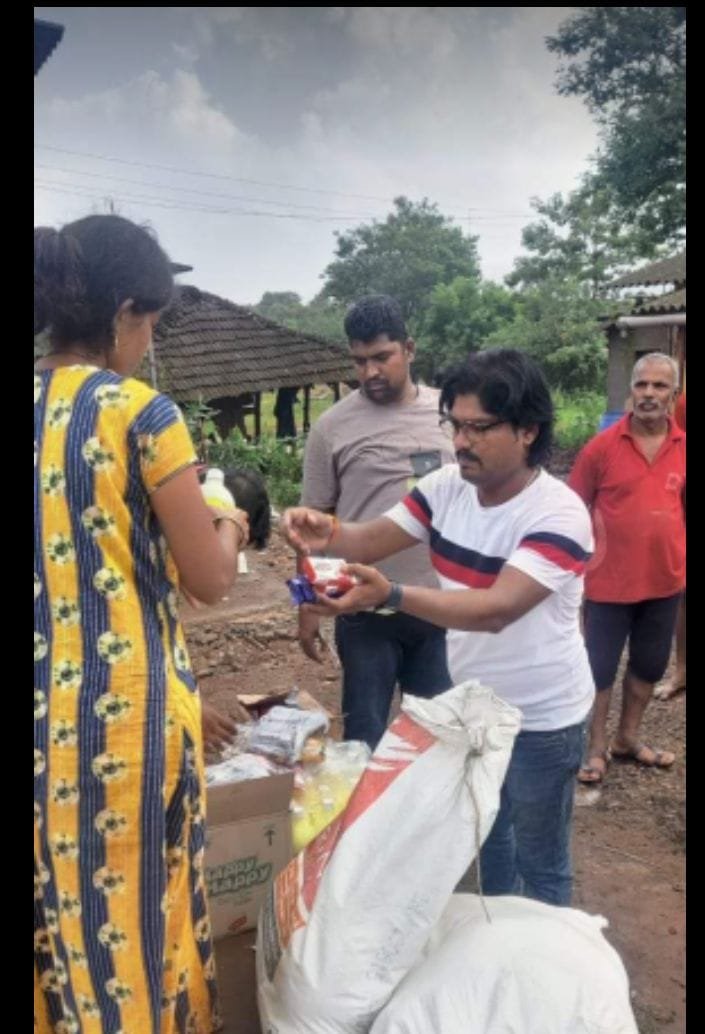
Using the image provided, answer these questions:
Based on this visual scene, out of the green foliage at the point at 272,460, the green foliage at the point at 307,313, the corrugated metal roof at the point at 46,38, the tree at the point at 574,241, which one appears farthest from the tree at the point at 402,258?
the corrugated metal roof at the point at 46,38

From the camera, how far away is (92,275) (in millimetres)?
1481

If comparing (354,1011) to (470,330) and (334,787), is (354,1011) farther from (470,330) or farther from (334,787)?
(470,330)

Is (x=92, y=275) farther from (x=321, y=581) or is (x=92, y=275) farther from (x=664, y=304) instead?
(x=664, y=304)

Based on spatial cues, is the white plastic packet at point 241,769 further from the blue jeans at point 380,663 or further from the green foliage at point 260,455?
→ the green foliage at point 260,455

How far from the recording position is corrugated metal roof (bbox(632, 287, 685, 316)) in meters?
15.3

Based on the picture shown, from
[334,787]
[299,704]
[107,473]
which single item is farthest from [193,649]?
[107,473]

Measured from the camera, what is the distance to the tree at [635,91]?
16.8 meters

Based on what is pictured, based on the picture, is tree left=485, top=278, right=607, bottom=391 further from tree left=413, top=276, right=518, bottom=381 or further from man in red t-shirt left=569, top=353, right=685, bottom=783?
man in red t-shirt left=569, top=353, right=685, bottom=783

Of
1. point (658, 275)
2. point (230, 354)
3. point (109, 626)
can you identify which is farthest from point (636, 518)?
point (658, 275)

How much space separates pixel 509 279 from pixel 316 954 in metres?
27.1

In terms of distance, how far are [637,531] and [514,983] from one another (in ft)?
7.36

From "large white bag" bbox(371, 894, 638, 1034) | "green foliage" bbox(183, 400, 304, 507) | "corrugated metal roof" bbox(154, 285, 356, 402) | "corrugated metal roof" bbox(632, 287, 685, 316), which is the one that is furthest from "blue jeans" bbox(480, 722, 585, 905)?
"corrugated metal roof" bbox(632, 287, 685, 316)

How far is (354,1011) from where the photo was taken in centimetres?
173

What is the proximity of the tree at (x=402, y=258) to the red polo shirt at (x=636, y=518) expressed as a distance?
38.0m
